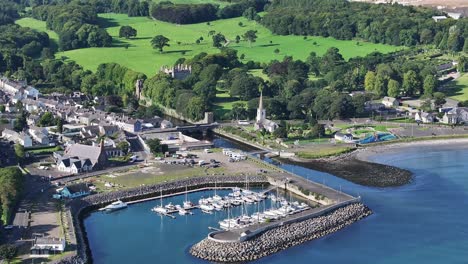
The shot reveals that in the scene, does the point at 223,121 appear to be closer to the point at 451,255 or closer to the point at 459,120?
the point at 459,120

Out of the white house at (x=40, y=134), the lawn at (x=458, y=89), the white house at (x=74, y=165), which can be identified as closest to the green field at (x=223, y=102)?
the white house at (x=40, y=134)

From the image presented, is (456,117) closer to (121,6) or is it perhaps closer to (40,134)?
(40,134)

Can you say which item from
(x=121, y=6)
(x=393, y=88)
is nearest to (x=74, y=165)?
(x=393, y=88)

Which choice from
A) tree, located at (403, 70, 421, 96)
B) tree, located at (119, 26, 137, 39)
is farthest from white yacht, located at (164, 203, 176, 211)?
tree, located at (119, 26, 137, 39)

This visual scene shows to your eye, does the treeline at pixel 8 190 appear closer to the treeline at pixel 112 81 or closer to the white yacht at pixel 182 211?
the white yacht at pixel 182 211

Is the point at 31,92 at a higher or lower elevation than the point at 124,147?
higher

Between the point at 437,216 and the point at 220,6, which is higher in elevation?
the point at 220,6

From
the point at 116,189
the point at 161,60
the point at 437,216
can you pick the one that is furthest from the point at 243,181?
the point at 161,60
